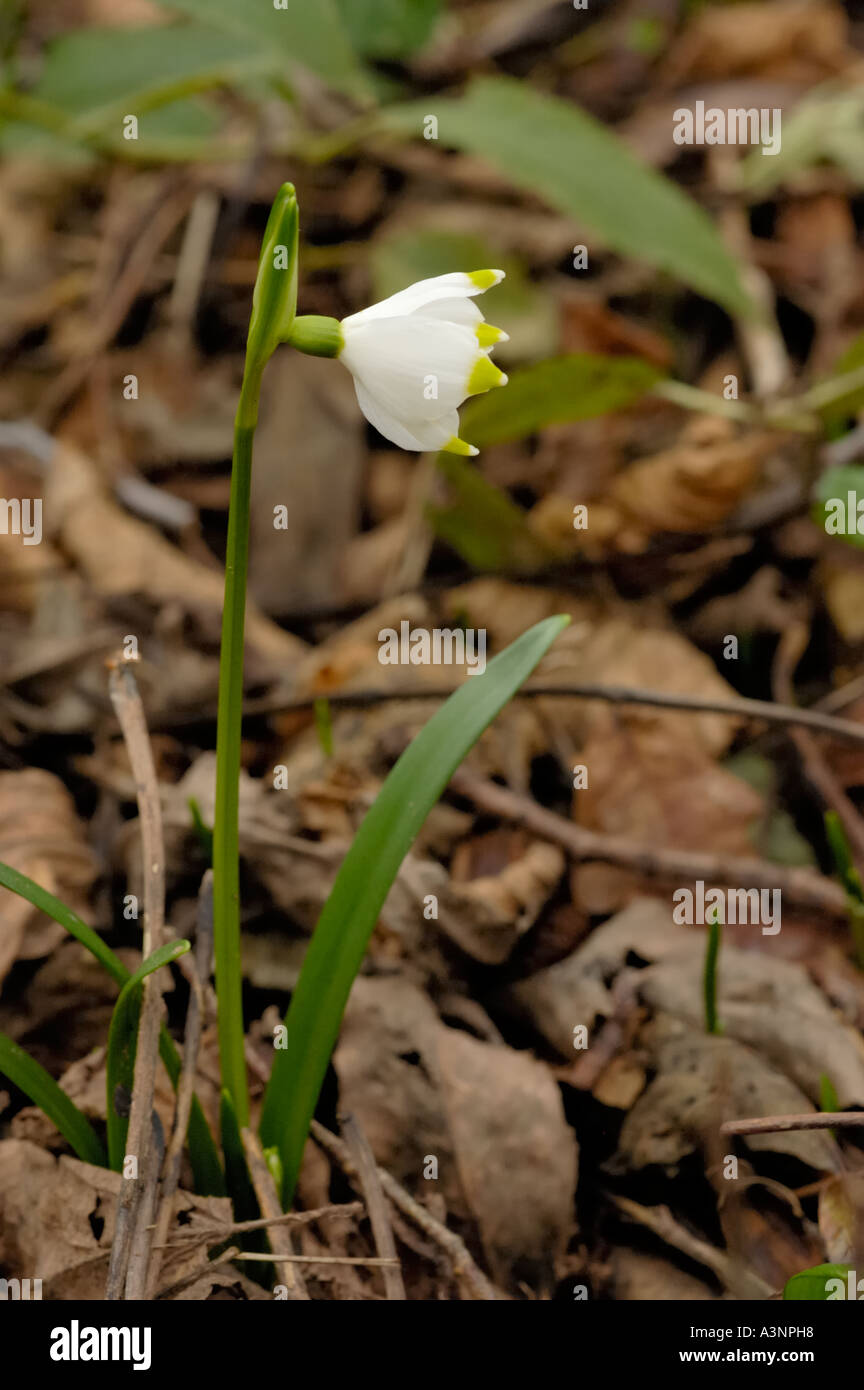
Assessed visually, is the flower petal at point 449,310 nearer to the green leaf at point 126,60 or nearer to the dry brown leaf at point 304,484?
the dry brown leaf at point 304,484

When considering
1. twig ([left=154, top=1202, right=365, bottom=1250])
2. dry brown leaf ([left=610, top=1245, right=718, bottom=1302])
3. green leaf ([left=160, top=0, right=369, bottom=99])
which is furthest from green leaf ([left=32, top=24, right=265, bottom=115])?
dry brown leaf ([left=610, top=1245, right=718, bottom=1302])

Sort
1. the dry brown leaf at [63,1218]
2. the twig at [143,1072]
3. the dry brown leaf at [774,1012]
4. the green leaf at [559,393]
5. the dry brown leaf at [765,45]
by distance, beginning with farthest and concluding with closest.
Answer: the dry brown leaf at [765,45] < the green leaf at [559,393] < the dry brown leaf at [774,1012] < the dry brown leaf at [63,1218] < the twig at [143,1072]

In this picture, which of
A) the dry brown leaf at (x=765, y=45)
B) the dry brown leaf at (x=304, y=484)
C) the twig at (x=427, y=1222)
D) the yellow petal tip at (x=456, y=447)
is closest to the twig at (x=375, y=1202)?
the twig at (x=427, y=1222)

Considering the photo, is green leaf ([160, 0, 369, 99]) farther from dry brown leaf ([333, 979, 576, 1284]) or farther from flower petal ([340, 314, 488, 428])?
dry brown leaf ([333, 979, 576, 1284])

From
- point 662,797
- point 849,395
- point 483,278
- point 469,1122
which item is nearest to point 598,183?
point 849,395

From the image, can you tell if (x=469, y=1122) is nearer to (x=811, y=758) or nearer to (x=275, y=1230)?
(x=275, y=1230)

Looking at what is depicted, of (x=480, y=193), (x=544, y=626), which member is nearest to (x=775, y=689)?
(x=544, y=626)

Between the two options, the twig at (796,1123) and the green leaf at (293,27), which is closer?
the twig at (796,1123)
